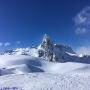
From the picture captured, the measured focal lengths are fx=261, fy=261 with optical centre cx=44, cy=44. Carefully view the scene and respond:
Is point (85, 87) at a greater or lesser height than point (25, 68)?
lesser

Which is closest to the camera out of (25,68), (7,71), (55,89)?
(55,89)

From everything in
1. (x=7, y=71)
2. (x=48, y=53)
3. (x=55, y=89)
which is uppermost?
(x=48, y=53)

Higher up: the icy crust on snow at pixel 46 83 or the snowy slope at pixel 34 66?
the snowy slope at pixel 34 66

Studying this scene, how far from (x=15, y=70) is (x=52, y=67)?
1788cm

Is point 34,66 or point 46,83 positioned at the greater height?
point 34,66

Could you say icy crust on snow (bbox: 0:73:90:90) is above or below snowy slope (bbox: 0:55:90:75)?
below

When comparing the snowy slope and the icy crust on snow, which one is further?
the snowy slope

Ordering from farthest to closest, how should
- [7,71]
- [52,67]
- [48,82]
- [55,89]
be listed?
[52,67], [7,71], [48,82], [55,89]

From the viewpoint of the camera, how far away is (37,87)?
26359 mm

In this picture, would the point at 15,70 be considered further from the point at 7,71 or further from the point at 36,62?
the point at 36,62

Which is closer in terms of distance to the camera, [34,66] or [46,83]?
[46,83]

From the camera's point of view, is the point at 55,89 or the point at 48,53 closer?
the point at 55,89

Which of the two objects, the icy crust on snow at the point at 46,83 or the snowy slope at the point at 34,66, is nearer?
the icy crust on snow at the point at 46,83

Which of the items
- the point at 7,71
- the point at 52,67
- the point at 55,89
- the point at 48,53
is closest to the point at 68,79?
the point at 55,89
